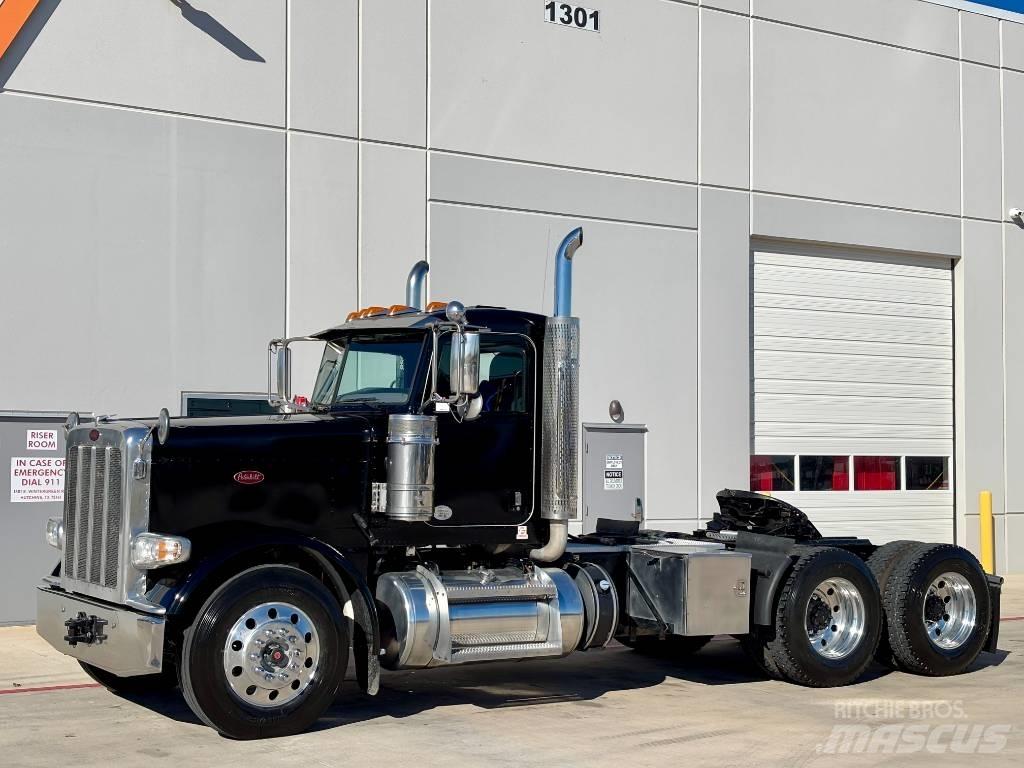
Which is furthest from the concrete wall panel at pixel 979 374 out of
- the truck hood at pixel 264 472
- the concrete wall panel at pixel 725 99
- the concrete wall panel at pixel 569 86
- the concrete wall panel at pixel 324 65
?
the truck hood at pixel 264 472

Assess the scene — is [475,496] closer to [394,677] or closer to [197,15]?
[394,677]

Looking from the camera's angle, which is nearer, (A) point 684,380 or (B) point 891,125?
(A) point 684,380

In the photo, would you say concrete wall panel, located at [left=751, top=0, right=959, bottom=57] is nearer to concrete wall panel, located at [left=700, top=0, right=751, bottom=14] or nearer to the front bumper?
concrete wall panel, located at [left=700, top=0, right=751, bottom=14]

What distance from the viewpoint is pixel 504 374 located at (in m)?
9.73

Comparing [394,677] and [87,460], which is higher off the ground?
[87,460]

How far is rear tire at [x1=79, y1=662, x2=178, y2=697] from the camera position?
962 cm

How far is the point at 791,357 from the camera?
1912 centimetres

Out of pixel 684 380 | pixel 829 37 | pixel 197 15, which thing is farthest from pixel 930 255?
pixel 197 15

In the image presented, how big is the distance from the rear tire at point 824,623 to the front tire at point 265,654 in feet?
12.2

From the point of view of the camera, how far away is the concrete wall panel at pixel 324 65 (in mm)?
15344

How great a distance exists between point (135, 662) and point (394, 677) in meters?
2.99

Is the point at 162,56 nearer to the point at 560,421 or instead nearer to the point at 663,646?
the point at 560,421

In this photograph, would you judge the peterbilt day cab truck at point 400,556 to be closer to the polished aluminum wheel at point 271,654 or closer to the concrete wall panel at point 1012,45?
the polished aluminum wheel at point 271,654

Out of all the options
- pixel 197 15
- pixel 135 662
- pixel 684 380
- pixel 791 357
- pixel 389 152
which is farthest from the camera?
pixel 791 357
